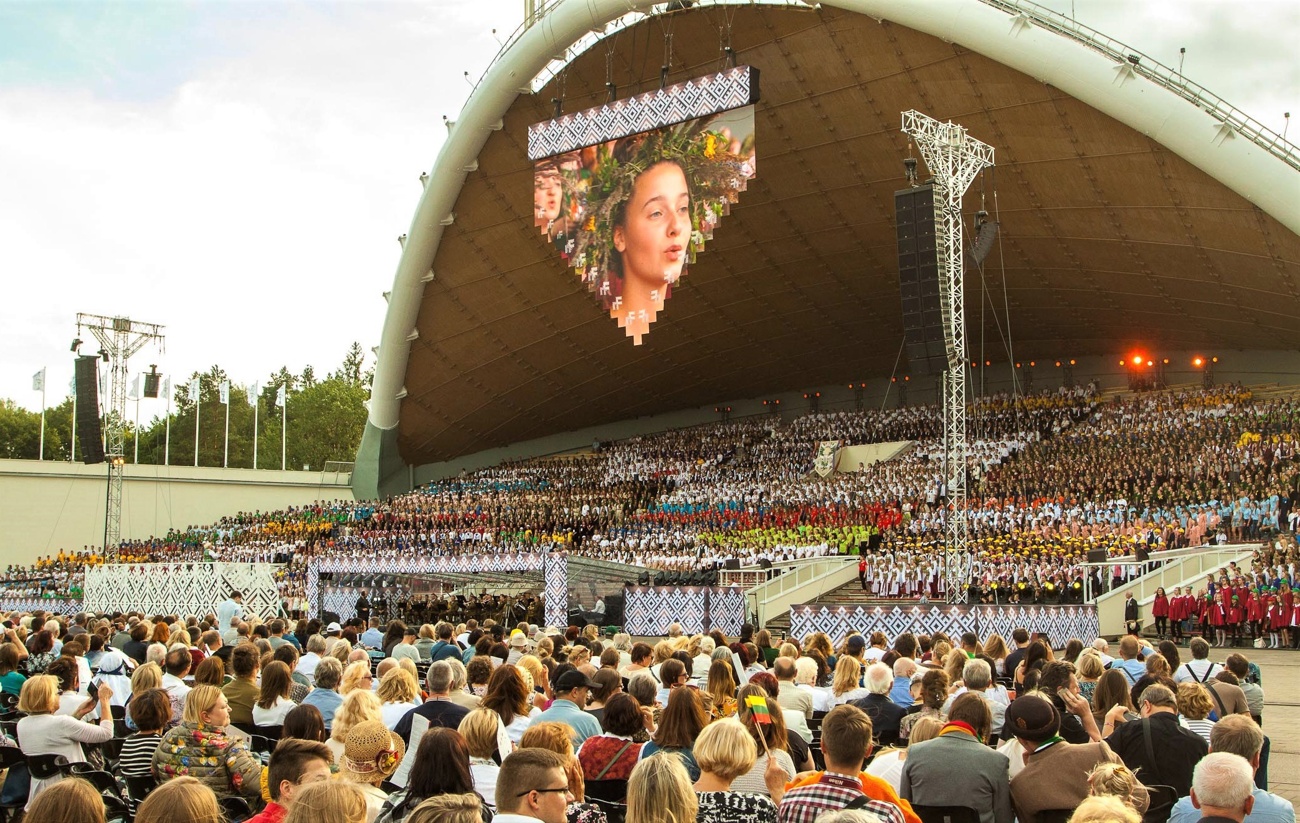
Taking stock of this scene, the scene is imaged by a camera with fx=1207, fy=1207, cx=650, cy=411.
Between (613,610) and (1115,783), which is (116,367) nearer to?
(613,610)

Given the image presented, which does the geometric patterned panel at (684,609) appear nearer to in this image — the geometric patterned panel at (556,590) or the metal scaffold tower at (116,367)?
the geometric patterned panel at (556,590)

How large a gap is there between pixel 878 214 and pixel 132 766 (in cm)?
3397

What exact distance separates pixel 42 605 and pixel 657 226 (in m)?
21.7

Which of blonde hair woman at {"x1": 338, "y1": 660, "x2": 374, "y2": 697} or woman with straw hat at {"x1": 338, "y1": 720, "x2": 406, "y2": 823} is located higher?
blonde hair woman at {"x1": 338, "y1": 660, "x2": 374, "y2": 697}

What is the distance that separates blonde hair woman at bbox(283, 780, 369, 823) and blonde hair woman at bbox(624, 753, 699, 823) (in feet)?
2.94

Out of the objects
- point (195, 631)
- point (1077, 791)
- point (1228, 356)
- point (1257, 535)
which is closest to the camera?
point (1077, 791)

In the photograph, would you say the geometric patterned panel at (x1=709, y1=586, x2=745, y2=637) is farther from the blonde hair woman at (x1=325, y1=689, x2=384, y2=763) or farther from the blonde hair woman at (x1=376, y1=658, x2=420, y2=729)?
the blonde hair woman at (x1=325, y1=689, x2=384, y2=763)

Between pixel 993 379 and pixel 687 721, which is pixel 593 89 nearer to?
pixel 993 379

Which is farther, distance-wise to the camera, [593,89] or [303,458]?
[303,458]

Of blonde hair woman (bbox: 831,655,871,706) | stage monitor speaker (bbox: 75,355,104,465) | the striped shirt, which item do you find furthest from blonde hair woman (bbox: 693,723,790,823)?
stage monitor speaker (bbox: 75,355,104,465)

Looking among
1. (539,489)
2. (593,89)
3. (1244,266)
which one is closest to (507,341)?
(539,489)

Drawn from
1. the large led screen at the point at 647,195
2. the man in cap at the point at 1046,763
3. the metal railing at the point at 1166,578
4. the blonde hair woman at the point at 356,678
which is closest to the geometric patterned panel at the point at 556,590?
the large led screen at the point at 647,195

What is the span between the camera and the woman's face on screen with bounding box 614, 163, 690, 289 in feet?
106

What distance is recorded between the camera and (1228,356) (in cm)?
4412
